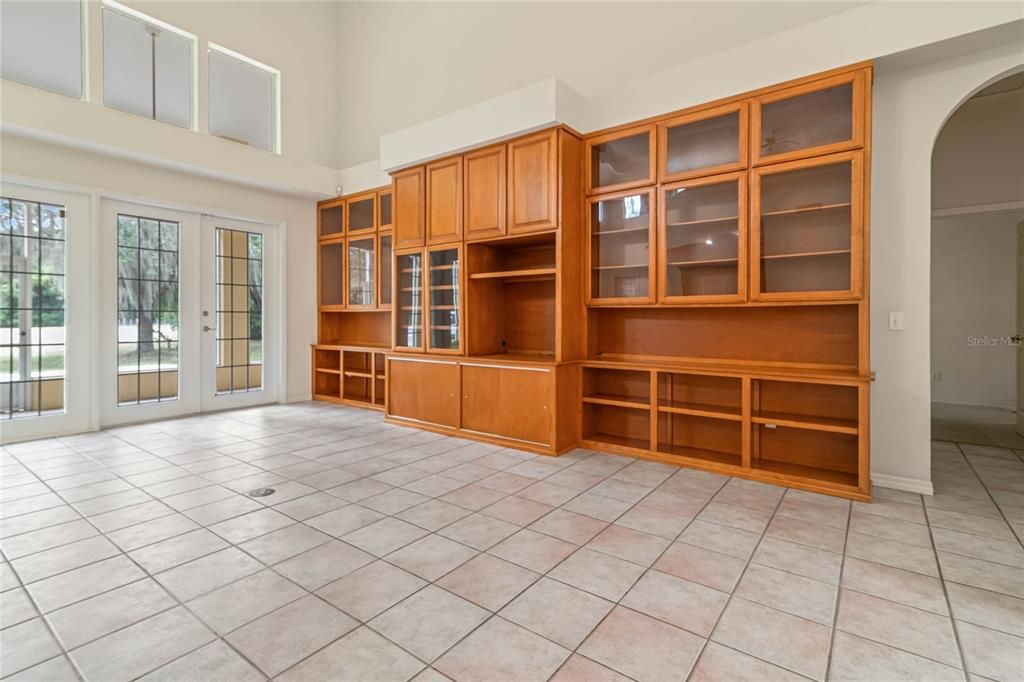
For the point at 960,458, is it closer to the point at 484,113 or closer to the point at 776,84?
the point at 776,84

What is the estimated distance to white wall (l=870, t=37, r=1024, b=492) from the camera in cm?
327

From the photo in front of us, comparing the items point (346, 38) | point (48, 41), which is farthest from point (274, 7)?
point (48, 41)

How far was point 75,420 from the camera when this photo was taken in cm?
496

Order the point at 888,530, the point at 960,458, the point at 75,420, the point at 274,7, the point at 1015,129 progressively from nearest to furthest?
1. the point at 888,530
2. the point at 960,458
3. the point at 75,420
4. the point at 1015,129
5. the point at 274,7

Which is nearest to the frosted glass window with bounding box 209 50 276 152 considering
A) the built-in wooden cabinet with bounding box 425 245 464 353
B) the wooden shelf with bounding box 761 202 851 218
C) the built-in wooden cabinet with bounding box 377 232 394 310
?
the built-in wooden cabinet with bounding box 377 232 394 310

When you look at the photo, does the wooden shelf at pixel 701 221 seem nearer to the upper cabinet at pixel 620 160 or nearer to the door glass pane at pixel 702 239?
the door glass pane at pixel 702 239

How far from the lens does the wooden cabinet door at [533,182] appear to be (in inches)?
167

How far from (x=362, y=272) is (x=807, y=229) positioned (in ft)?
17.3

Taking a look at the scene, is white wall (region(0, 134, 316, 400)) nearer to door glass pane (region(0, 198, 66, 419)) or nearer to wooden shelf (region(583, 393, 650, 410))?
door glass pane (region(0, 198, 66, 419))

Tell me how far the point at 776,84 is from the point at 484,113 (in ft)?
7.87

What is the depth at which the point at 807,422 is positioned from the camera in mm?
3428

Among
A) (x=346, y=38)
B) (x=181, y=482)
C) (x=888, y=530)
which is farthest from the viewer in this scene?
(x=346, y=38)

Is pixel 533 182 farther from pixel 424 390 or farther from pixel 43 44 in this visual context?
pixel 43 44

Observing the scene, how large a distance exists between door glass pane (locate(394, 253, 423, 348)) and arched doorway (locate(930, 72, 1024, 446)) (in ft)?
17.5
